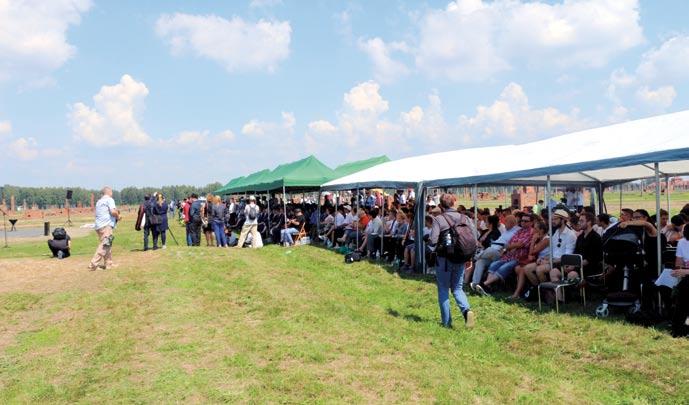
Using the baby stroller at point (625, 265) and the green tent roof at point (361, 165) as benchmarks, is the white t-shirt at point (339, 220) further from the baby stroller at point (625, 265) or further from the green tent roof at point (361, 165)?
the baby stroller at point (625, 265)

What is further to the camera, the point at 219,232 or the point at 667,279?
the point at 219,232

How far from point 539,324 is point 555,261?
1621 millimetres

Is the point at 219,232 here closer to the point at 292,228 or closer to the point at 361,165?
the point at 292,228

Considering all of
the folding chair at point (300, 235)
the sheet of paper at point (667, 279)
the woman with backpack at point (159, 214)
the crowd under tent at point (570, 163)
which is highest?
the crowd under tent at point (570, 163)

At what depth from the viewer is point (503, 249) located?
8.88 metres

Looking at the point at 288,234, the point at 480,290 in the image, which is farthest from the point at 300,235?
the point at 480,290

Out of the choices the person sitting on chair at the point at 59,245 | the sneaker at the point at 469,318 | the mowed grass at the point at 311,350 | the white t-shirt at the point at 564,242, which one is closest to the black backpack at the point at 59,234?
the person sitting on chair at the point at 59,245

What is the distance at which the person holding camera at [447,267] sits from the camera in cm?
637

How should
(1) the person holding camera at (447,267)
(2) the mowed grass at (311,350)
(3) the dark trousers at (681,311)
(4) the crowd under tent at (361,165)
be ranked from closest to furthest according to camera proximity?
(2) the mowed grass at (311,350) < (3) the dark trousers at (681,311) < (1) the person holding camera at (447,267) < (4) the crowd under tent at (361,165)

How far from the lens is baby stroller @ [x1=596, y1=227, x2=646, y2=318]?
6.61 metres

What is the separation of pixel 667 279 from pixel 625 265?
27.4 inches

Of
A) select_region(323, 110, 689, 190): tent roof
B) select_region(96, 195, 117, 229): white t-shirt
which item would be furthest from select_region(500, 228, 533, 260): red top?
select_region(96, 195, 117, 229): white t-shirt

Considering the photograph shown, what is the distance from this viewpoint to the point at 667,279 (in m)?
6.19

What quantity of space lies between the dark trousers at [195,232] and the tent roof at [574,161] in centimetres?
463
